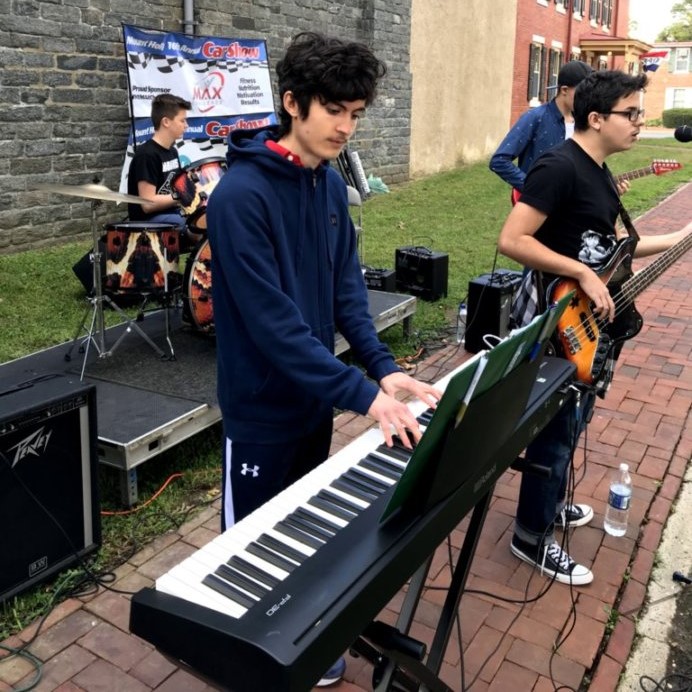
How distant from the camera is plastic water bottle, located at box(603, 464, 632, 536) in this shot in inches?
139

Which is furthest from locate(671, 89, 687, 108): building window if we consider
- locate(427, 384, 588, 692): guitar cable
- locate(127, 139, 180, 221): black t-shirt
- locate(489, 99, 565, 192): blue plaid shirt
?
locate(427, 384, 588, 692): guitar cable

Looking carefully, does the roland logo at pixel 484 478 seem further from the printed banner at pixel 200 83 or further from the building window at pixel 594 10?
the building window at pixel 594 10

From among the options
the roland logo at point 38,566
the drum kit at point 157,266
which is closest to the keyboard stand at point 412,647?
the roland logo at point 38,566

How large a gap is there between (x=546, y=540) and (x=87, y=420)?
2.00 m

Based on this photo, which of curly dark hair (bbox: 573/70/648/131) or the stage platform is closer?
curly dark hair (bbox: 573/70/648/131)

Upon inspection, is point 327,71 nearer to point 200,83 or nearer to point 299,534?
point 299,534

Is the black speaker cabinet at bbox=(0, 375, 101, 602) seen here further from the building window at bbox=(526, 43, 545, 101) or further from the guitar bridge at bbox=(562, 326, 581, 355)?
the building window at bbox=(526, 43, 545, 101)

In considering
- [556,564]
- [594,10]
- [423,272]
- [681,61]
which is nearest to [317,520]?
[556,564]

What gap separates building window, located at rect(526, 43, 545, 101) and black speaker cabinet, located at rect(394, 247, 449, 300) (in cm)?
1739

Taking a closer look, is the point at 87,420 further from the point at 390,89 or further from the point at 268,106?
the point at 390,89

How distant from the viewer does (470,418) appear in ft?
5.03

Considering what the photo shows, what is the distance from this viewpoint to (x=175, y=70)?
366 inches

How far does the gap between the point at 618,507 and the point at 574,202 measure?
5.15ft

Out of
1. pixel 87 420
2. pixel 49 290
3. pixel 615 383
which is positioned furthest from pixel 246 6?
pixel 87 420
